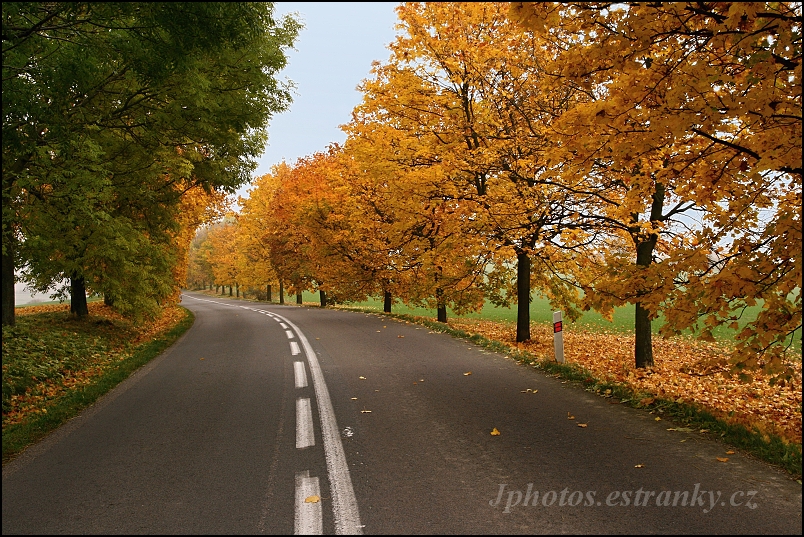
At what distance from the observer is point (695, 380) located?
34.3 feet

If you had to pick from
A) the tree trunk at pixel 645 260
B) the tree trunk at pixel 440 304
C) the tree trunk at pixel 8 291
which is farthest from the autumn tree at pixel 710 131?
the tree trunk at pixel 8 291

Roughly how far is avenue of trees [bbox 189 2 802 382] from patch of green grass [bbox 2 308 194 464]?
23.4 feet

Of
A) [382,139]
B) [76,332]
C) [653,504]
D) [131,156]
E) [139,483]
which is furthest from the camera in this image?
[76,332]

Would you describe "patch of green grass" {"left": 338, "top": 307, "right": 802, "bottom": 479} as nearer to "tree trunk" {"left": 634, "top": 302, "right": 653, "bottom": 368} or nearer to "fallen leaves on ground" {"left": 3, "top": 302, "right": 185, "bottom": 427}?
"tree trunk" {"left": 634, "top": 302, "right": 653, "bottom": 368}

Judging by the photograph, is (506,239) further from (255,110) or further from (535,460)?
(535,460)

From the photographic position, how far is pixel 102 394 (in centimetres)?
782

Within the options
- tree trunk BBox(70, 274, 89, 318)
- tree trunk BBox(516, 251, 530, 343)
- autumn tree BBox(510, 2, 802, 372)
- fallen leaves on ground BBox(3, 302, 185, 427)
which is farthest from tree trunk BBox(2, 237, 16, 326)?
autumn tree BBox(510, 2, 802, 372)

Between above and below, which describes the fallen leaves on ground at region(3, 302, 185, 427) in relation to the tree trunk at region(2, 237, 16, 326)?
below

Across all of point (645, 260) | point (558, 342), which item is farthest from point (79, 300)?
point (645, 260)

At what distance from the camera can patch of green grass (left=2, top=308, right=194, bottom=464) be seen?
6.30 m

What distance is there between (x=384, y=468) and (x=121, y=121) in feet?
28.9

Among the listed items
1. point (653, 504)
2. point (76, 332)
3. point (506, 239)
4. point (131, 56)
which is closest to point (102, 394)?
point (131, 56)

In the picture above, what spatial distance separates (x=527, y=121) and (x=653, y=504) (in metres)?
8.08

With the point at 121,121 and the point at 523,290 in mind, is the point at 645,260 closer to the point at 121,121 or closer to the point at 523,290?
the point at 523,290
